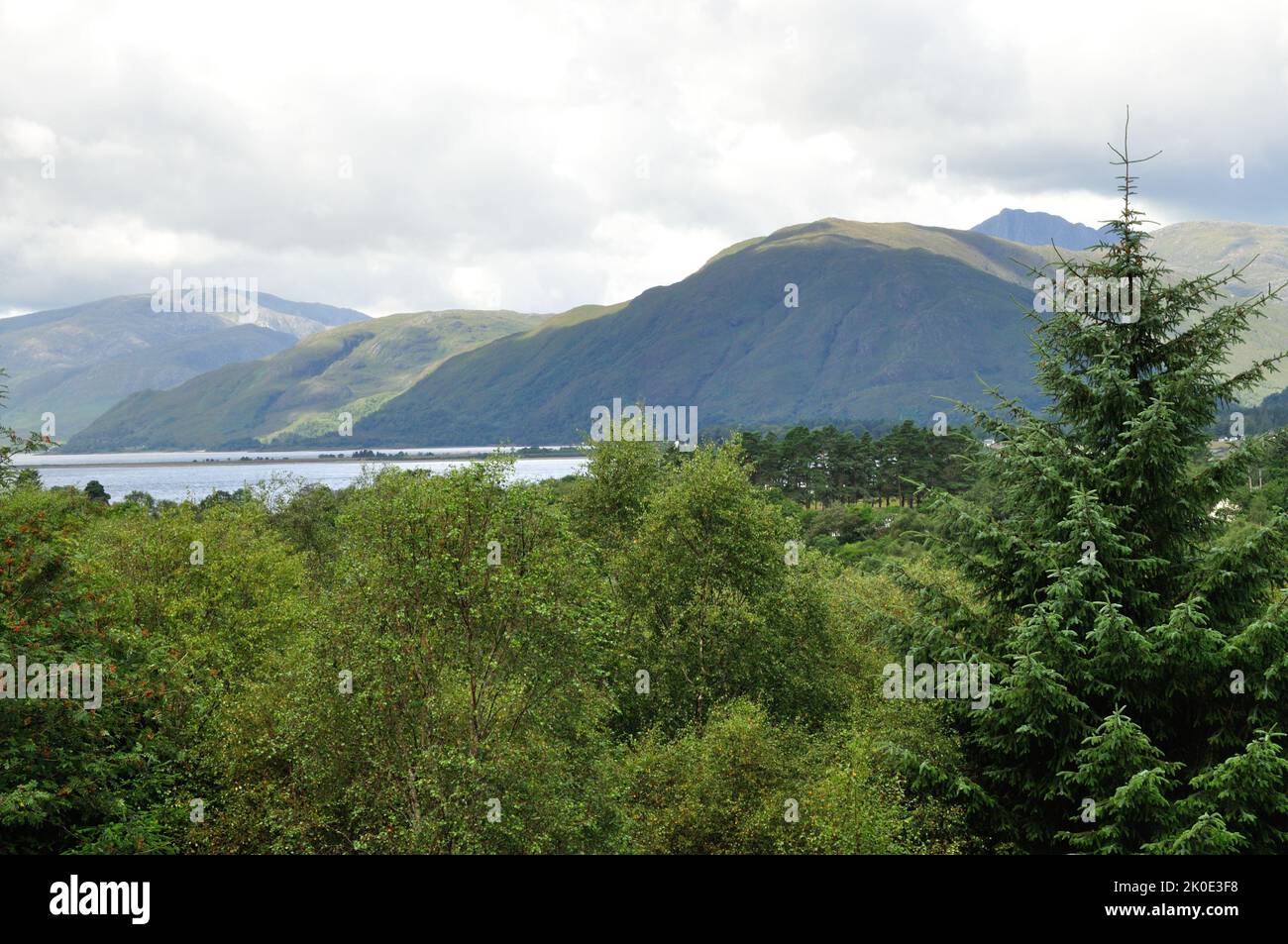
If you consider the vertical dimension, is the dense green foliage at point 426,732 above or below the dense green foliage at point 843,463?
below

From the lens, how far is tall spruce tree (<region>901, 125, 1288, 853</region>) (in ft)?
60.0

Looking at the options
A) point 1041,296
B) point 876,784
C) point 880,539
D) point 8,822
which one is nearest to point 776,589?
point 876,784

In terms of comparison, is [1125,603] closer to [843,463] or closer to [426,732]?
[426,732]

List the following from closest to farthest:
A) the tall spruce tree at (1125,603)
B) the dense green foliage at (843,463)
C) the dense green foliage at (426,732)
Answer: the tall spruce tree at (1125,603)
the dense green foliage at (426,732)
the dense green foliage at (843,463)

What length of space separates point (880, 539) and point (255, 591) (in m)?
78.8

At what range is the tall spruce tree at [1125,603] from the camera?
18297mm

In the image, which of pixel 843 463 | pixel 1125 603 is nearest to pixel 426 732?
pixel 1125 603

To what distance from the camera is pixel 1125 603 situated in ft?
69.3

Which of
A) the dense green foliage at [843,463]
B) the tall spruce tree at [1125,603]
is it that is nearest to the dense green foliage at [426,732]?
the tall spruce tree at [1125,603]

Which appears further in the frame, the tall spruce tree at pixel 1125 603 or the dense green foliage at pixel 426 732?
the dense green foliage at pixel 426 732

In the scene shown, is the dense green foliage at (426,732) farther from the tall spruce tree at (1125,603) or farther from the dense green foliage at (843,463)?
the dense green foliage at (843,463)

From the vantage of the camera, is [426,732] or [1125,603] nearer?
[1125,603]

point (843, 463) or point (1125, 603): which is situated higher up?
point (843, 463)

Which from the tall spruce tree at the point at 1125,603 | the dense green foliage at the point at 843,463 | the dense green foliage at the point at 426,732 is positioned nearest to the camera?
the tall spruce tree at the point at 1125,603
